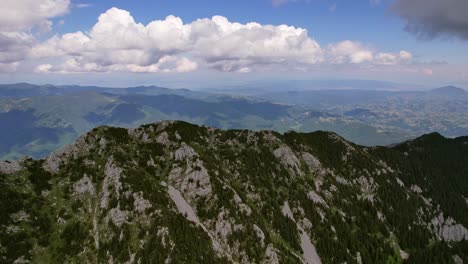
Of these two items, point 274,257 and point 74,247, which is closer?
point 74,247

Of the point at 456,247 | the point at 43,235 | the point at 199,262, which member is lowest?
the point at 456,247

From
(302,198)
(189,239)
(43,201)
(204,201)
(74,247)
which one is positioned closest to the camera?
(74,247)

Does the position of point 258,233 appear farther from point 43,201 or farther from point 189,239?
point 43,201

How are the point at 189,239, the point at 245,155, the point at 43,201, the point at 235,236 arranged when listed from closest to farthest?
1. the point at 189,239
2. the point at 43,201
3. the point at 235,236
4. the point at 245,155

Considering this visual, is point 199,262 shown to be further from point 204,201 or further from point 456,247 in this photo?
point 456,247

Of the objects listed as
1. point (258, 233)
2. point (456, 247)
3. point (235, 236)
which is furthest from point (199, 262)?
point (456, 247)

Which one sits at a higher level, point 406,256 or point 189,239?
point 189,239

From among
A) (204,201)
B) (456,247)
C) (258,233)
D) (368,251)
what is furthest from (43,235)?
(456,247)
